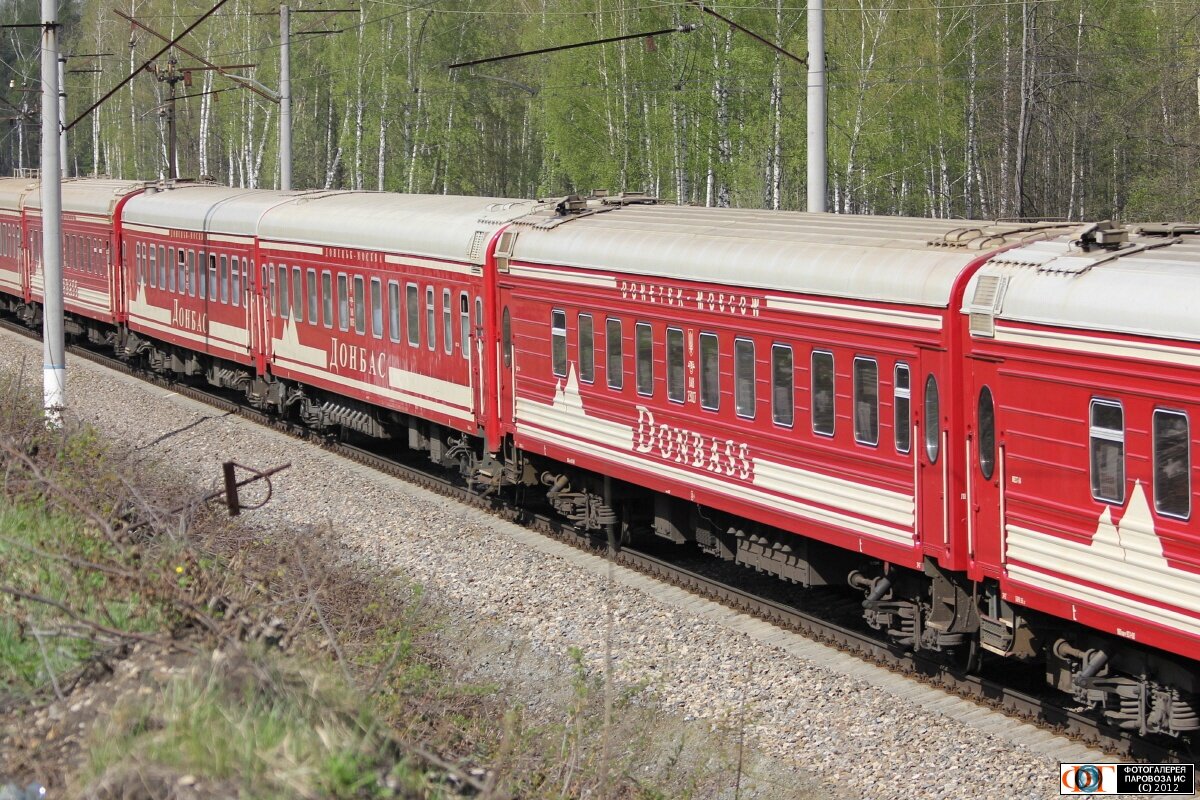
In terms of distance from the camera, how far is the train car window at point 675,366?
12734 mm

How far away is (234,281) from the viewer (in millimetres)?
22984

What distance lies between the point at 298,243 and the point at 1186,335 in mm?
14413

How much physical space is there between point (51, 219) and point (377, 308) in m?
4.22

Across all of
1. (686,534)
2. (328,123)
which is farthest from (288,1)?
(686,534)

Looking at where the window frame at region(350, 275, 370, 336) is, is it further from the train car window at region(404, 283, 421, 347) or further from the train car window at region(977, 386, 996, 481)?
the train car window at region(977, 386, 996, 481)

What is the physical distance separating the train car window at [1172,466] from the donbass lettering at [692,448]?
4033 millimetres

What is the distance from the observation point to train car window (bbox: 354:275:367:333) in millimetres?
18859

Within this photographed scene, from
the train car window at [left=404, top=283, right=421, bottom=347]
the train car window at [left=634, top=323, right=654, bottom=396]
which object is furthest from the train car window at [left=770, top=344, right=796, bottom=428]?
the train car window at [left=404, top=283, right=421, bottom=347]

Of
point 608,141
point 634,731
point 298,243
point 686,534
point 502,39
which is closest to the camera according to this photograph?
point 634,731

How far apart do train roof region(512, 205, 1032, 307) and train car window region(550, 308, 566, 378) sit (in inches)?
19.4

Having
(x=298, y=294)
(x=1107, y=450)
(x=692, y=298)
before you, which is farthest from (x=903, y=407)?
(x=298, y=294)

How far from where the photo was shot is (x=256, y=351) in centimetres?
2238

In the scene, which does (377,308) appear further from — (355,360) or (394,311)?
Result: (355,360)

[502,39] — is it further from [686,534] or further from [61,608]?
[61,608]
